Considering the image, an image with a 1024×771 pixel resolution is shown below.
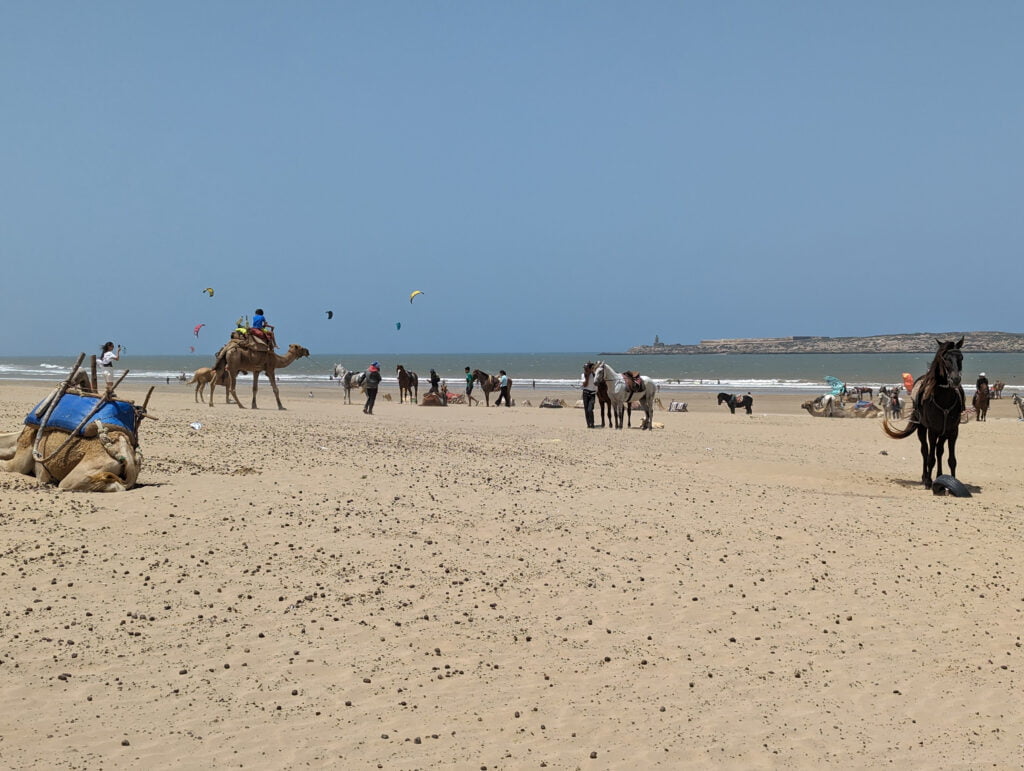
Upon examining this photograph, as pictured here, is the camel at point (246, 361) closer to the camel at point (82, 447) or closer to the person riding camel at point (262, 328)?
the person riding camel at point (262, 328)

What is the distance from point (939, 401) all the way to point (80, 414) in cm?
1143

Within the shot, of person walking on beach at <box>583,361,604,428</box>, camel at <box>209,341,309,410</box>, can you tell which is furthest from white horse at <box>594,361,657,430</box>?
camel at <box>209,341,309,410</box>

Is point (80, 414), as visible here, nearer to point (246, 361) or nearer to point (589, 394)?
point (589, 394)

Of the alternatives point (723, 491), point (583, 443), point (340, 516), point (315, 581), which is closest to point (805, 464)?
point (583, 443)

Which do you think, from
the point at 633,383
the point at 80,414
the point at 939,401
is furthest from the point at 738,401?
the point at 80,414

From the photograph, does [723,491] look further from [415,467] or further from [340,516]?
[340,516]

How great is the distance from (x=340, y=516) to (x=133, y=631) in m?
3.19

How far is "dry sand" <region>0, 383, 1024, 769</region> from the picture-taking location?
203 inches

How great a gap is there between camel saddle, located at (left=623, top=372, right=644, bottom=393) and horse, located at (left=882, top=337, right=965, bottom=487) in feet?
34.0

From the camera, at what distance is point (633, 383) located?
2416cm

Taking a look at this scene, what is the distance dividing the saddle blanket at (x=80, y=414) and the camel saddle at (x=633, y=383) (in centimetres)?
1541

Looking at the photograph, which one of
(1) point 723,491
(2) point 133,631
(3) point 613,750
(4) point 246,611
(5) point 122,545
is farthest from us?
(1) point 723,491

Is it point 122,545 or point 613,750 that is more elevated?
point 122,545

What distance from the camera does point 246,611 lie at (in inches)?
266
